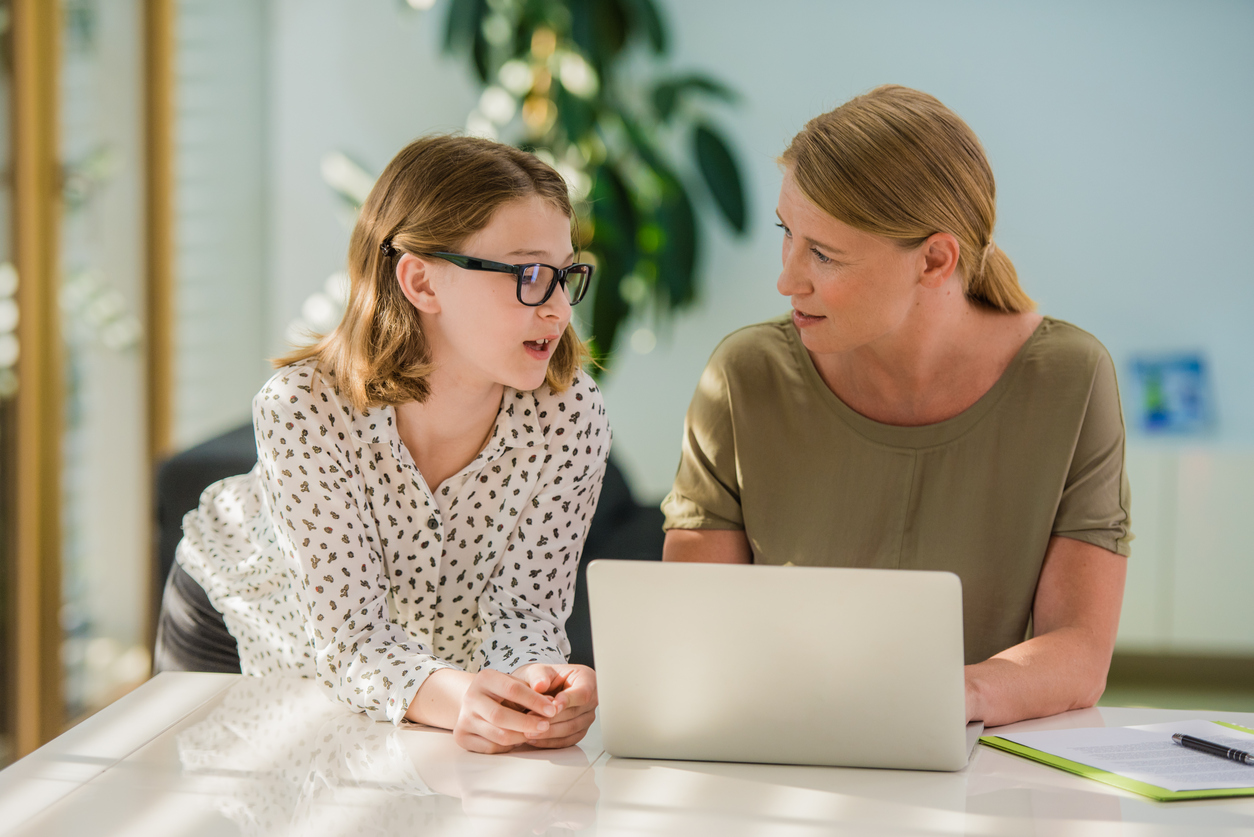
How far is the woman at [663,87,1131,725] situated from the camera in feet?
4.61

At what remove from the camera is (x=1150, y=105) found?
11.4ft

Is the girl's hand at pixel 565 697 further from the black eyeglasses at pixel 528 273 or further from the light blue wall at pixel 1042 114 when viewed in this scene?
the light blue wall at pixel 1042 114

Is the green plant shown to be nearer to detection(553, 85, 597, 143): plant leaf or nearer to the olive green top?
detection(553, 85, 597, 143): plant leaf

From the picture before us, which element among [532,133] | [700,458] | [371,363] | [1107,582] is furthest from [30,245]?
[1107,582]

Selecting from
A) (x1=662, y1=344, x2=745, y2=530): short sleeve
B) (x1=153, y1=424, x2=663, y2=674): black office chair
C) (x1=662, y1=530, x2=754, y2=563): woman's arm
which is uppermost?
(x1=662, y1=344, x2=745, y2=530): short sleeve

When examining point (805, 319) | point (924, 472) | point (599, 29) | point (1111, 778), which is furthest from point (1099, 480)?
point (599, 29)

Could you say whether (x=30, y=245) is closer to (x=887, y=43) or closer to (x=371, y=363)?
(x=371, y=363)

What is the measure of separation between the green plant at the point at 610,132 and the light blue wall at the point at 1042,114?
0.66 feet

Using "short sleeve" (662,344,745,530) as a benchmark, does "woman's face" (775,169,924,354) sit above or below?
above

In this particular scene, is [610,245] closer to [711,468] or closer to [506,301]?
[711,468]

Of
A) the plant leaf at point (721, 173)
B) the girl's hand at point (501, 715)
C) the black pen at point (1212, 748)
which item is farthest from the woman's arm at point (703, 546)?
the plant leaf at point (721, 173)

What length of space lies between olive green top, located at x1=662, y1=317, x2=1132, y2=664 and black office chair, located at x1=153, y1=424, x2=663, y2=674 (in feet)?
1.53

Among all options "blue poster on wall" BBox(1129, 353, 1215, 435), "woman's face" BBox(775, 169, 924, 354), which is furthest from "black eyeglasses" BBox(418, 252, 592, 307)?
"blue poster on wall" BBox(1129, 353, 1215, 435)

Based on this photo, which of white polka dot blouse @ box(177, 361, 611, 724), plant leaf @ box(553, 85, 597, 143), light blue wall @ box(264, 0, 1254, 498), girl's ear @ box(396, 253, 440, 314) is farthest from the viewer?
light blue wall @ box(264, 0, 1254, 498)
